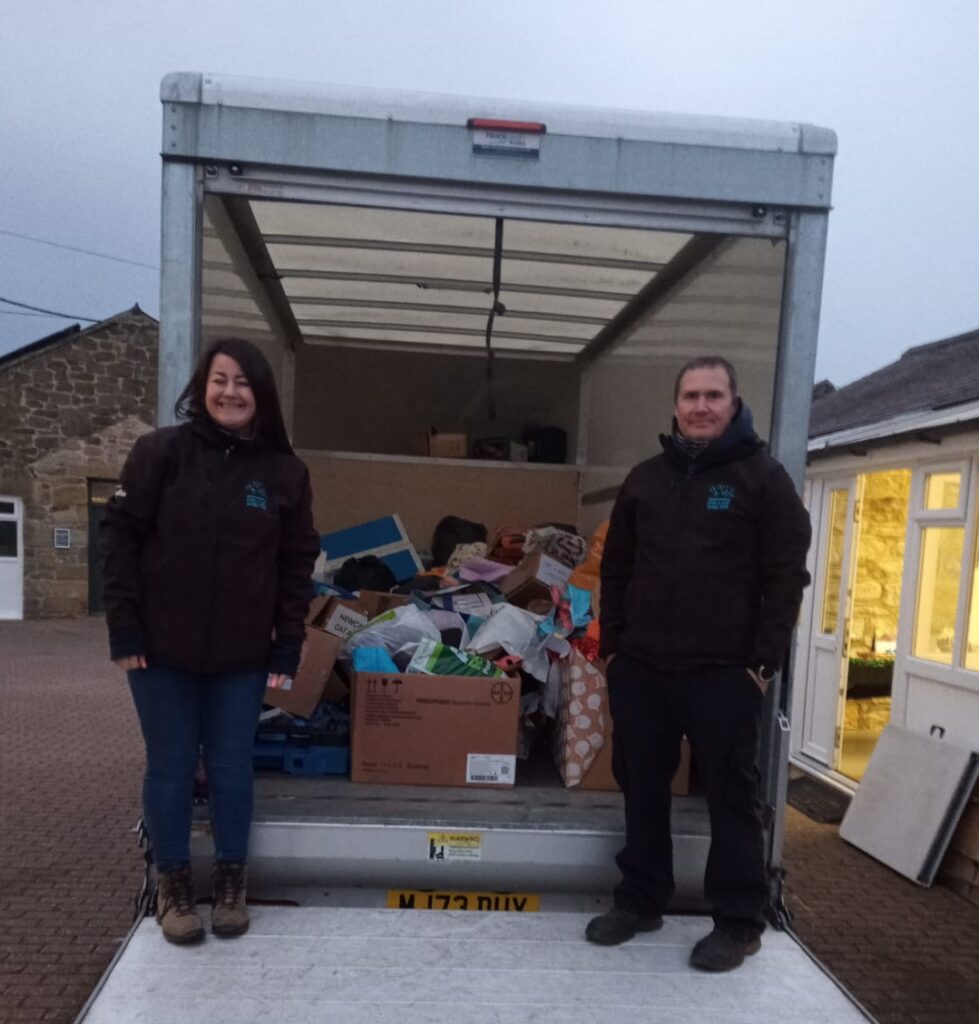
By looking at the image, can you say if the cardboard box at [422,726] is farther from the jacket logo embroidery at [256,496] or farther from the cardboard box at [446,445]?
the cardboard box at [446,445]

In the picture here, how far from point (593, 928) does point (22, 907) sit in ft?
9.79

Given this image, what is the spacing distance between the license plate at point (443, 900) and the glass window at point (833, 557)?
487 centimetres

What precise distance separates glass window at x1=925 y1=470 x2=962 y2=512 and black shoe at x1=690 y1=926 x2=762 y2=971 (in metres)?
3.79

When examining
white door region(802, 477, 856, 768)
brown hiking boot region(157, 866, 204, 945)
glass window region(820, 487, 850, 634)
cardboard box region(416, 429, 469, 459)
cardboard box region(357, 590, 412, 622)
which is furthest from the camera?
glass window region(820, 487, 850, 634)

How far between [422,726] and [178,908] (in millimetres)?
793

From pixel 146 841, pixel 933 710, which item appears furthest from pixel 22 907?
pixel 933 710

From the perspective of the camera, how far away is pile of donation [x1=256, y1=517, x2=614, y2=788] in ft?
8.77

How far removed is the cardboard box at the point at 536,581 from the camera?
406 centimetres

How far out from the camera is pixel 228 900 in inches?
88.6

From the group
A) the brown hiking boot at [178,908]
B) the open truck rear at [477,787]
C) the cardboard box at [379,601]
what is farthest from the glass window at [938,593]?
the brown hiking boot at [178,908]

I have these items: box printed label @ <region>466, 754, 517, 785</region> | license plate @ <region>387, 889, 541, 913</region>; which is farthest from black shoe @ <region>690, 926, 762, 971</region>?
box printed label @ <region>466, 754, 517, 785</region>

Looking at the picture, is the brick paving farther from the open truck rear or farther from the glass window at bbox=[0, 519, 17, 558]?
the glass window at bbox=[0, 519, 17, 558]

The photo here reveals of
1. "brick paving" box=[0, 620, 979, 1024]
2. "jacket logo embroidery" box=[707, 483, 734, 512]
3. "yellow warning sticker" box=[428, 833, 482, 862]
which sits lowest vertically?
"brick paving" box=[0, 620, 979, 1024]

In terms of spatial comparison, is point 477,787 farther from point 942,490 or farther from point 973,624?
point 942,490
